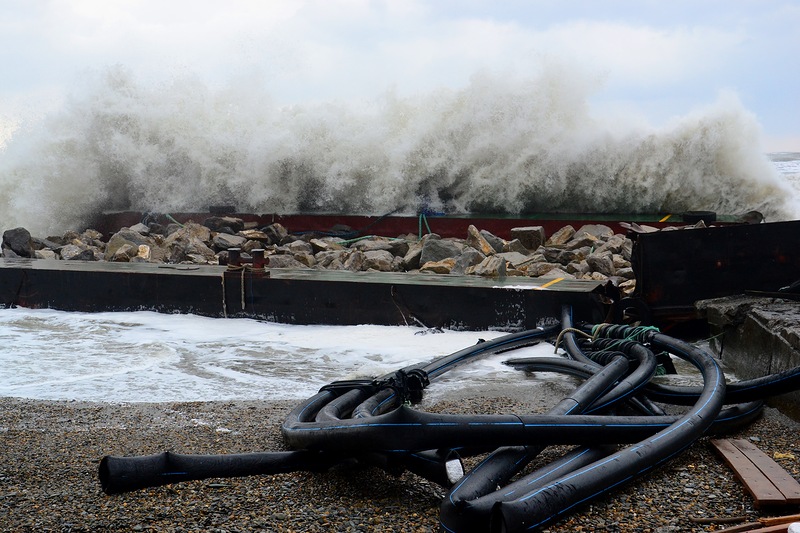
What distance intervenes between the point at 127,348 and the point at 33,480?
3.31 meters

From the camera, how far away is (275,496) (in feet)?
9.32

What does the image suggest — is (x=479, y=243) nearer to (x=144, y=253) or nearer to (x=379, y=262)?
(x=379, y=262)

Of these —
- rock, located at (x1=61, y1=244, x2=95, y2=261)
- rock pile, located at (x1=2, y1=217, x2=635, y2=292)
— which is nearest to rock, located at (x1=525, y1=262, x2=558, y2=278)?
rock pile, located at (x1=2, y1=217, x2=635, y2=292)

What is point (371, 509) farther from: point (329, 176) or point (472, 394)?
point (329, 176)

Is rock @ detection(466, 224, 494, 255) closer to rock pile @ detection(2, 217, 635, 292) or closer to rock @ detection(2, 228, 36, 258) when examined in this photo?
rock pile @ detection(2, 217, 635, 292)

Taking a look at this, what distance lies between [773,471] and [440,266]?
524 centimetres

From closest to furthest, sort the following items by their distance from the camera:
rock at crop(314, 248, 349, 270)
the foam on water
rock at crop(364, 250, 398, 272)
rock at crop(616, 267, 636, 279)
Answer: the foam on water, rock at crop(616, 267, 636, 279), rock at crop(364, 250, 398, 272), rock at crop(314, 248, 349, 270)

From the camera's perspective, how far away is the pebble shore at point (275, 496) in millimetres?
2588

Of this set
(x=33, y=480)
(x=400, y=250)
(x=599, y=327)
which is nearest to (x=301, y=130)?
(x=400, y=250)

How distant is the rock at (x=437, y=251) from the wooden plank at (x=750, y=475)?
538cm

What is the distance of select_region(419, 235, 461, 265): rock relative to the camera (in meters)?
8.58

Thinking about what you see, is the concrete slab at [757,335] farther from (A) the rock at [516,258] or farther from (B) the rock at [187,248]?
(B) the rock at [187,248]

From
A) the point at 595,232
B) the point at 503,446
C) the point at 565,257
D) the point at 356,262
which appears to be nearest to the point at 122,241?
the point at 356,262

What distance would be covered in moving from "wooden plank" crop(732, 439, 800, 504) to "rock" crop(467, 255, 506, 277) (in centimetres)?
387
